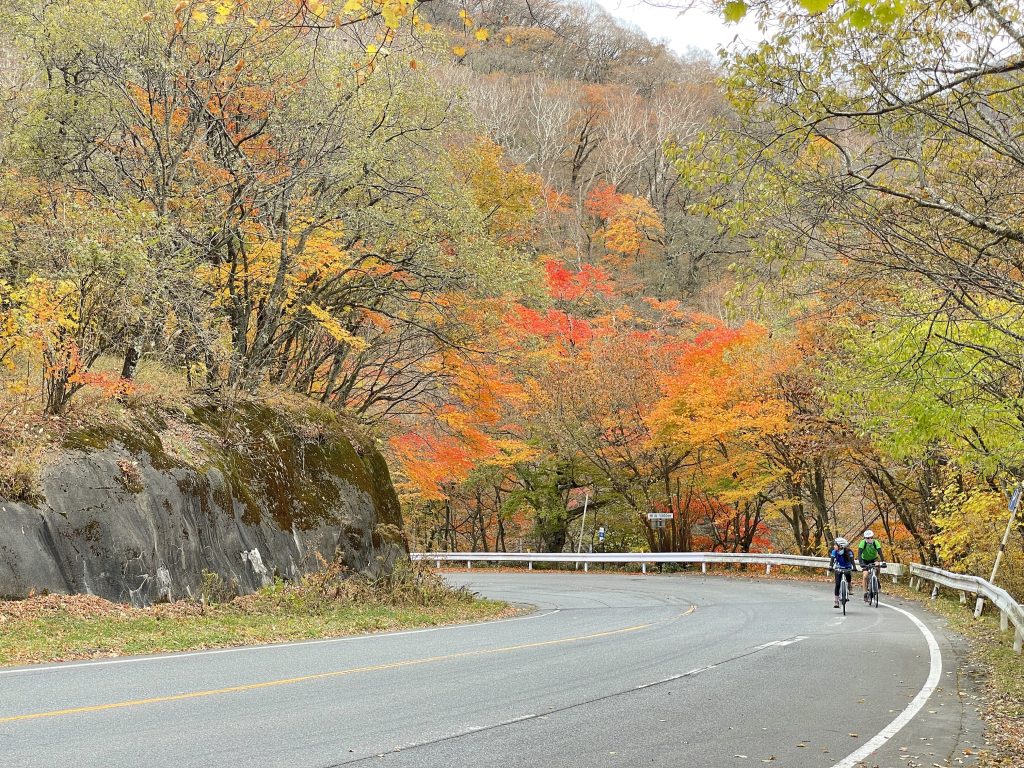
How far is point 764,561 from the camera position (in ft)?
112

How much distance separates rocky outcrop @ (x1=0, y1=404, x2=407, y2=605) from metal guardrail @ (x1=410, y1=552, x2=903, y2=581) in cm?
802

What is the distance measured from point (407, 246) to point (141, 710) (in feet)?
49.7

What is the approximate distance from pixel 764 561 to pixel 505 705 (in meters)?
28.0

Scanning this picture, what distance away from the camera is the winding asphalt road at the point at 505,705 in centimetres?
634

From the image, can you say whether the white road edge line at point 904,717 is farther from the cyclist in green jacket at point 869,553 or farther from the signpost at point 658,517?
the signpost at point 658,517

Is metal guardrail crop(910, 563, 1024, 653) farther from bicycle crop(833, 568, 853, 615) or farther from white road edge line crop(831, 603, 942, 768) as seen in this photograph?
bicycle crop(833, 568, 853, 615)

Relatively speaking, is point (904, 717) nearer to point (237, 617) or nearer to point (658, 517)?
point (237, 617)

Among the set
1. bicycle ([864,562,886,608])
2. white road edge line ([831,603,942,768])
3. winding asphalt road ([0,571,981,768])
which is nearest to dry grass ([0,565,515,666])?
winding asphalt road ([0,571,981,768])

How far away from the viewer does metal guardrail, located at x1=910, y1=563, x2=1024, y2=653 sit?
12805 millimetres

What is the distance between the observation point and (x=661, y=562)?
3756cm

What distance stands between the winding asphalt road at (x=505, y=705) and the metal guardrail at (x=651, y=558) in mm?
17652

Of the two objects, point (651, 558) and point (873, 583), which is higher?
point (873, 583)

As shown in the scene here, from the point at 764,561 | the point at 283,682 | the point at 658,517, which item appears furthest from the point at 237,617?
the point at 764,561

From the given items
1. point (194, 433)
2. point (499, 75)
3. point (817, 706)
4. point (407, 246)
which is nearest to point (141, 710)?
point (817, 706)
